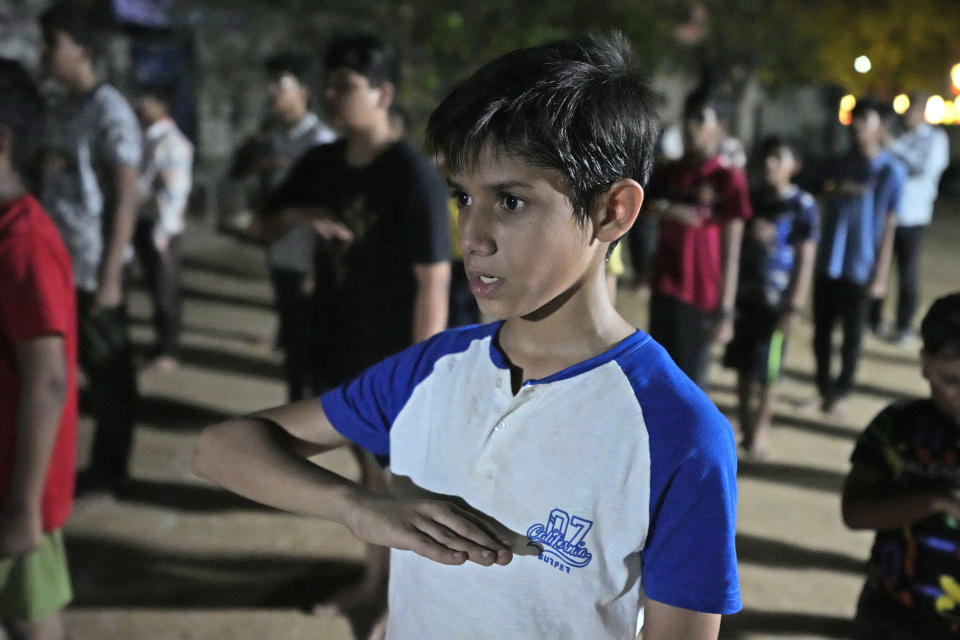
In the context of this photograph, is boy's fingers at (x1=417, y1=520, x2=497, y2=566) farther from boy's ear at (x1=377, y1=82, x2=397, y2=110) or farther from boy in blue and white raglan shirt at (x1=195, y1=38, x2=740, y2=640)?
boy's ear at (x1=377, y1=82, x2=397, y2=110)

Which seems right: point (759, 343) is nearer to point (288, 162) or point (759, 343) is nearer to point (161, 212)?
point (288, 162)

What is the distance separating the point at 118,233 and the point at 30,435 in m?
2.27

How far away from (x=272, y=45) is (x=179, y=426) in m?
9.83

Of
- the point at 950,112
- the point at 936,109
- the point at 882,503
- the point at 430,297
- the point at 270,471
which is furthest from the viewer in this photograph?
the point at 950,112

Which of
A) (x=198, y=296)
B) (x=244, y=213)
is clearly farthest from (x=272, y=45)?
(x=198, y=296)

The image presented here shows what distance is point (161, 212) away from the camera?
6.24 meters

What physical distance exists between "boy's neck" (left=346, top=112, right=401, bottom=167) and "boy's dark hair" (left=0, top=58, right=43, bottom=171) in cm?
119

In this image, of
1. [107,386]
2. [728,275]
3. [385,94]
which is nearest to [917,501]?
[385,94]

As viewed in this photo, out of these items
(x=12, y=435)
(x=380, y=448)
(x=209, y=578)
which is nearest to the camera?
(x=380, y=448)

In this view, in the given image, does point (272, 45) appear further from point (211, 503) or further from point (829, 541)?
point (829, 541)

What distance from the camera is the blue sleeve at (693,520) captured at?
46.6 inches

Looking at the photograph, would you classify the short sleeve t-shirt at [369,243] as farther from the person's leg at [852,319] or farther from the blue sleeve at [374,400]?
the person's leg at [852,319]

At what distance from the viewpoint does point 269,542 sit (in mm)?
4078

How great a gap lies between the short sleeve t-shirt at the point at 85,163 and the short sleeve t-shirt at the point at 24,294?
2138 mm
